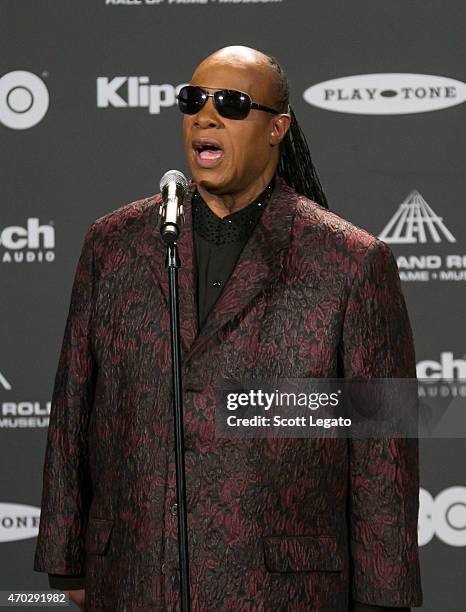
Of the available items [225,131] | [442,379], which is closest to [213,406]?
[225,131]

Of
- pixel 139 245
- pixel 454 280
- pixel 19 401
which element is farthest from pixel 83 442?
pixel 454 280

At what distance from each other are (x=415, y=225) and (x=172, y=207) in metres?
1.78

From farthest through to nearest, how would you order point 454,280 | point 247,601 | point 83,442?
point 454,280, point 83,442, point 247,601

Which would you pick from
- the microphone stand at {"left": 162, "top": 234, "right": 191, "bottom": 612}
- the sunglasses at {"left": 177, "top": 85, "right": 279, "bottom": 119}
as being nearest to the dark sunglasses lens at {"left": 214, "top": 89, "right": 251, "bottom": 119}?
the sunglasses at {"left": 177, "top": 85, "right": 279, "bottom": 119}

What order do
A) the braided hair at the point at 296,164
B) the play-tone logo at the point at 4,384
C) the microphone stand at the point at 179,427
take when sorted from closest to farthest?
the microphone stand at the point at 179,427
the braided hair at the point at 296,164
the play-tone logo at the point at 4,384

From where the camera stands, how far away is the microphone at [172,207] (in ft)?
6.96

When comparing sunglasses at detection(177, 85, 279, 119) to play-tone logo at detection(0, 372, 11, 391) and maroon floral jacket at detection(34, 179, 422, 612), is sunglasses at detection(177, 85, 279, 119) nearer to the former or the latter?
maroon floral jacket at detection(34, 179, 422, 612)

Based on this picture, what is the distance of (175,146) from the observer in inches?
154

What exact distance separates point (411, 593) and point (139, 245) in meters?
0.88

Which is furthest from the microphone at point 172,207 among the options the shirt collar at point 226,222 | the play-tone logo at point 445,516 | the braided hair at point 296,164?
the play-tone logo at point 445,516

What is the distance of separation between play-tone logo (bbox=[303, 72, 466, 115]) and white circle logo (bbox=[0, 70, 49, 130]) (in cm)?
79

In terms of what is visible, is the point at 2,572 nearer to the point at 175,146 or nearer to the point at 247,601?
the point at 175,146

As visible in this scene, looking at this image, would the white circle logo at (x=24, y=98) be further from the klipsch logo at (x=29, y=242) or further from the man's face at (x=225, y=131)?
the man's face at (x=225, y=131)

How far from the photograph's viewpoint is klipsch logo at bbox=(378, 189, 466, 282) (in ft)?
12.6
